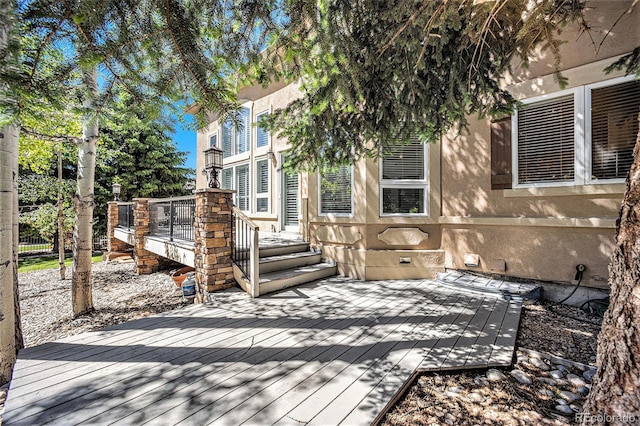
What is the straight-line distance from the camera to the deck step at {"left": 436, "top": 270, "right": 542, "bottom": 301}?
4.31 metres

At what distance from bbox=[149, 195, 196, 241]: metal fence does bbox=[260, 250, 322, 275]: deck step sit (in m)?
2.04

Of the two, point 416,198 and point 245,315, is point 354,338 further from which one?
point 416,198

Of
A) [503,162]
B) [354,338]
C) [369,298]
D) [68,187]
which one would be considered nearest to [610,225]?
[503,162]

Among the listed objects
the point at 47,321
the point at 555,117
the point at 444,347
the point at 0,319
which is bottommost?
the point at 47,321

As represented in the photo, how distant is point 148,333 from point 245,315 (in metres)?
1.11

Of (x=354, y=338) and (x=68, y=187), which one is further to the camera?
(x=68, y=187)

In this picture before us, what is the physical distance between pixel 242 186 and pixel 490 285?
799cm

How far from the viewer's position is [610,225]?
12.7 feet

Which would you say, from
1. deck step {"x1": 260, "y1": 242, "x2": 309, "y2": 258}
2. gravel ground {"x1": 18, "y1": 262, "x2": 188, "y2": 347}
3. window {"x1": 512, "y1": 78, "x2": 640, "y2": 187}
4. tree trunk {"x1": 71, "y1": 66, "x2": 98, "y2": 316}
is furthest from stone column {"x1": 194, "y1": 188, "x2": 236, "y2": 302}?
window {"x1": 512, "y1": 78, "x2": 640, "y2": 187}

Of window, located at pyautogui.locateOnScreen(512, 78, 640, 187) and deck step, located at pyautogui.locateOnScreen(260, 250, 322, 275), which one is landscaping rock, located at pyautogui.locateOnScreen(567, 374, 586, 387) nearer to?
window, located at pyautogui.locateOnScreen(512, 78, 640, 187)

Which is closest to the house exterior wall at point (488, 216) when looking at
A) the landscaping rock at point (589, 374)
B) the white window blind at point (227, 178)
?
the landscaping rock at point (589, 374)

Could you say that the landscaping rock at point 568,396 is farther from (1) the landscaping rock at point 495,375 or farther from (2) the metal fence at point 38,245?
(2) the metal fence at point 38,245

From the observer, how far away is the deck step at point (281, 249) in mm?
5393

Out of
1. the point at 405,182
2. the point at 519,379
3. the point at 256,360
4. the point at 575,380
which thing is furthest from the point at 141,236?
the point at 575,380
